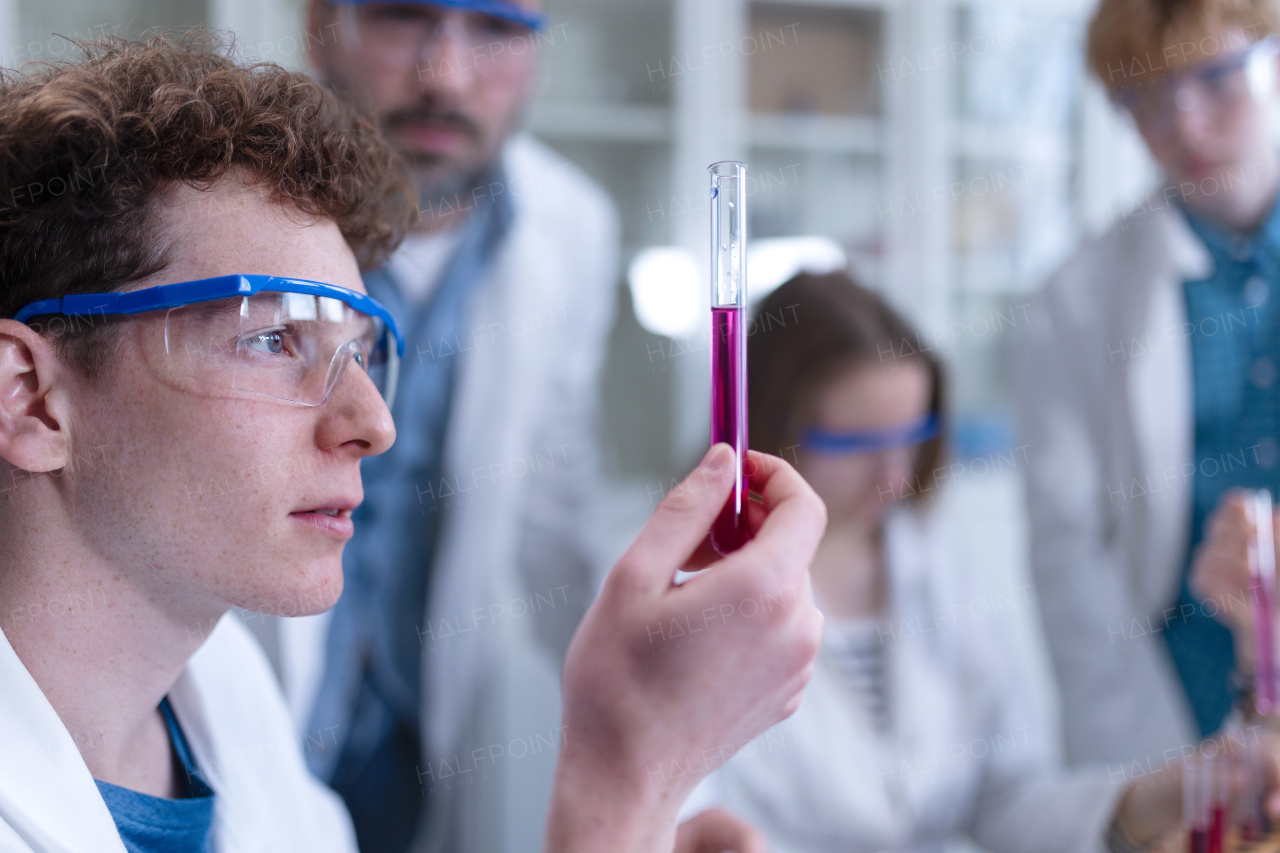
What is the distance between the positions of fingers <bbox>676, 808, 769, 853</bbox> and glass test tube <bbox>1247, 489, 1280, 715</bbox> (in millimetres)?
663

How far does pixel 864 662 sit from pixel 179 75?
1.37 metres

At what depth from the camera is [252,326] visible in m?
0.69

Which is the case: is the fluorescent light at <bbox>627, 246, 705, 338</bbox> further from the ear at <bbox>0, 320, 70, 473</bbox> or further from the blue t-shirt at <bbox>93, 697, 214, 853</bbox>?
the ear at <bbox>0, 320, 70, 473</bbox>

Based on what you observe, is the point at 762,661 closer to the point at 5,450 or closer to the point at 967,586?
the point at 5,450

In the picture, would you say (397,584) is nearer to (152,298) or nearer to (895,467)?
(895,467)

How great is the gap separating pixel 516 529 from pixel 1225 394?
56.0 inches

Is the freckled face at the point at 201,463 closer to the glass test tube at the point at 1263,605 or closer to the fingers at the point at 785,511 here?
the fingers at the point at 785,511

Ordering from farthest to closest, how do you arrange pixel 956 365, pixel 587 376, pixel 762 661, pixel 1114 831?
pixel 956 365 → pixel 587 376 → pixel 1114 831 → pixel 762 661

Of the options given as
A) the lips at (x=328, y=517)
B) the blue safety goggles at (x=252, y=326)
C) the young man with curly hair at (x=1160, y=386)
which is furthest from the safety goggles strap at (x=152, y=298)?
the young man with curly hair at (x=1160, y=386)

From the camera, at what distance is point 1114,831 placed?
114 centimetres

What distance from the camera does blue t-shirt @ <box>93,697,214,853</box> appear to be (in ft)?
2.40

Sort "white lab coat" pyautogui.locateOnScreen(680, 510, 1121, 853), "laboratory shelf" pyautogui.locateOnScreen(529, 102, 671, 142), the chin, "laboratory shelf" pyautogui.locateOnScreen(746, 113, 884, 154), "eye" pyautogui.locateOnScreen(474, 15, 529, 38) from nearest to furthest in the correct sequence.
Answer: the chin
"white lab coat" pyautogui.locateOnScreen(680, 510, 1121, 853)
"eye" pyautogui.locateOnScreen(474, 15, 529, 38)
"laboratory shelf" pyautogui.locateOnScreen(529, 102, 671, 142)
"laboratory shelf" pyautogui.locateOnScreen(746, 113, 884, 154)

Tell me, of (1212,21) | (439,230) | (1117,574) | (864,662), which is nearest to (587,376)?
(439,230)

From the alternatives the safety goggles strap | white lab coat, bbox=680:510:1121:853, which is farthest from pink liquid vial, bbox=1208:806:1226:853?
the safety goggles strap
